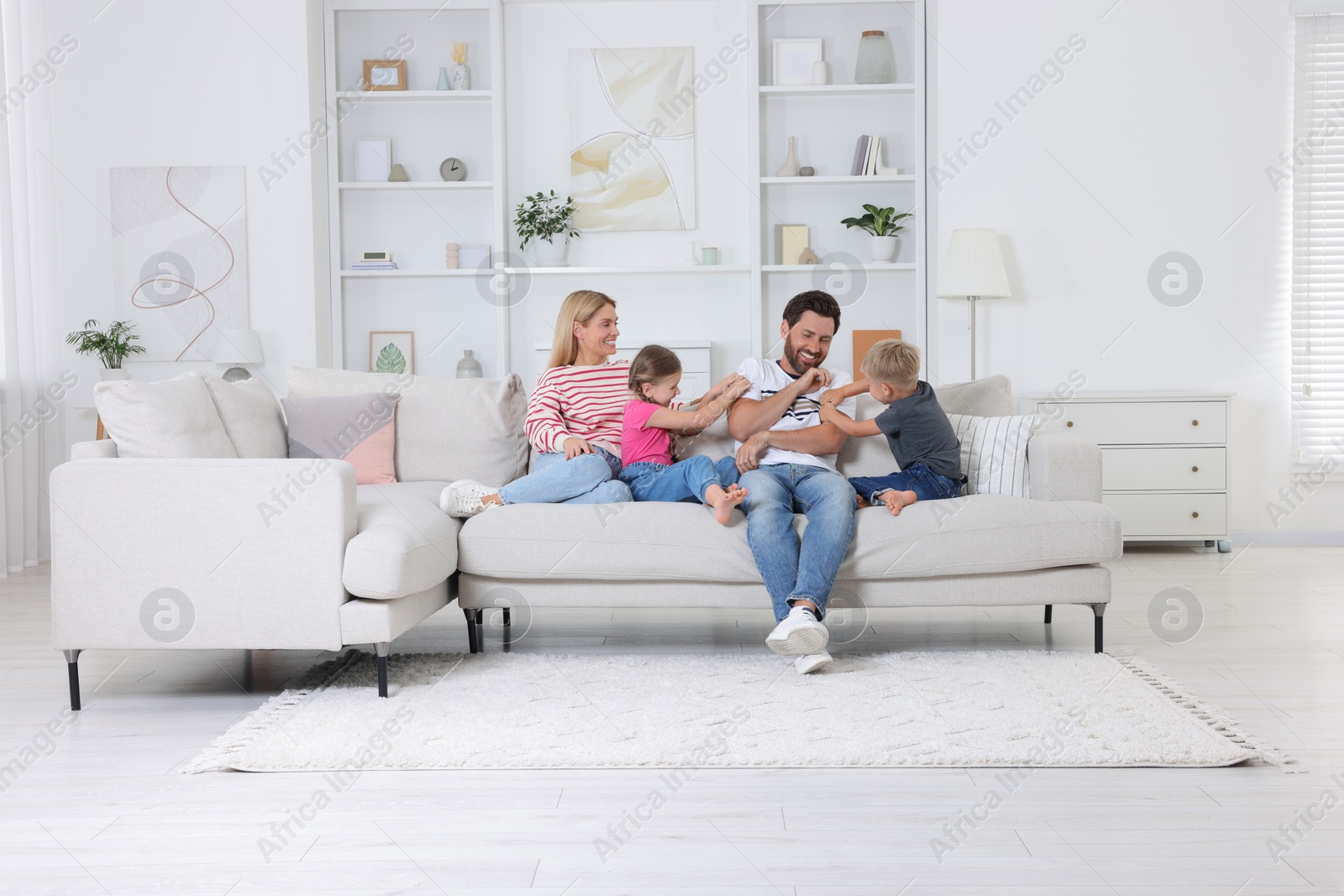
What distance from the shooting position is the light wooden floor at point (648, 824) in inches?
62.3

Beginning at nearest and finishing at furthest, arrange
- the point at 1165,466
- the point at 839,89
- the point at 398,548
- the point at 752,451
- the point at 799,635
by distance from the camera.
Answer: the point at 398,548
the point at 799,635
the point at 752,451
the point at 1165,466
the point at 839,89

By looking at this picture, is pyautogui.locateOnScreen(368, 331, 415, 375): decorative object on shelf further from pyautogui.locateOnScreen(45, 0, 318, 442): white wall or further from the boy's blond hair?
the boy's blond hair

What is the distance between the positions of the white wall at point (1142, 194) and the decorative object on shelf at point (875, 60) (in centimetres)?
37

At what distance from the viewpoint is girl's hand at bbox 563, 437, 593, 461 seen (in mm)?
2986

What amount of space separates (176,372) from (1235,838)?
478 cm

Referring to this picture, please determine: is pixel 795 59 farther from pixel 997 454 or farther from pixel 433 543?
pixel 433 543

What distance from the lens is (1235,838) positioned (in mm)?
1697

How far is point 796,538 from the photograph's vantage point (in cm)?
271

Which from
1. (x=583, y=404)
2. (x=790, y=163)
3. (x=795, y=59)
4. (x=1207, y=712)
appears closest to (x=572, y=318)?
(x=583, y=404)

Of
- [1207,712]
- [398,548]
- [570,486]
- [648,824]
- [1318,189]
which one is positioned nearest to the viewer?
[648,824]

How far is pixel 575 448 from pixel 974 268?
246cm

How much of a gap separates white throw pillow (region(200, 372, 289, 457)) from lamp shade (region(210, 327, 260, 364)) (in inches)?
71.0

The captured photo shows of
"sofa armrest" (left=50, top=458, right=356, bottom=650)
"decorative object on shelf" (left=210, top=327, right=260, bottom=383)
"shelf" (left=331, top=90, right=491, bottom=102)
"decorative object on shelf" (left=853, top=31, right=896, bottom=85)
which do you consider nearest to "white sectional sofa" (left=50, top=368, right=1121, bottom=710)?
"sofa armrest" (left=50, top=458, right=356, bottom=650)

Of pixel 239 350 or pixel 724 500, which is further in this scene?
pixel 239 350
